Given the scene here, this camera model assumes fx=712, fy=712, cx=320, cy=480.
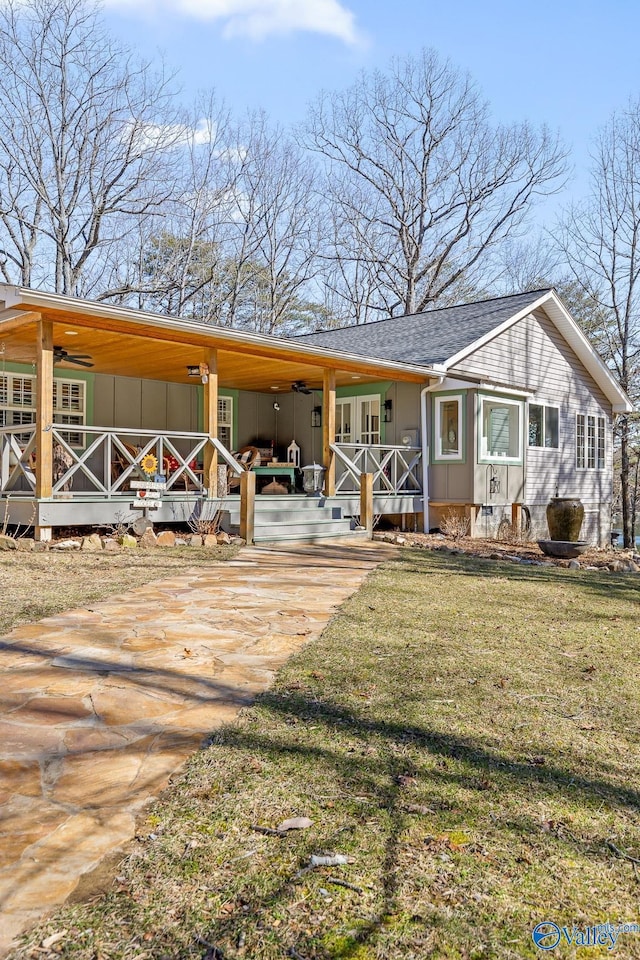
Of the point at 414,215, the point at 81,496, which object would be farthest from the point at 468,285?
the point at 81,496

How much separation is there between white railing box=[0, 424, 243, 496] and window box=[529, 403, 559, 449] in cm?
678

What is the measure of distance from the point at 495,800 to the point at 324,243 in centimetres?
2662

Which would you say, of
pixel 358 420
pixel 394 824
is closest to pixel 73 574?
pixel 394 824

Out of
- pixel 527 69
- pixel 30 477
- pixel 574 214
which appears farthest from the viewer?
pixel 574 214

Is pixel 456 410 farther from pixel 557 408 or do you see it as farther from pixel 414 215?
pixel 414 215

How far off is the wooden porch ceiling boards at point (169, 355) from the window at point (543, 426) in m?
3.33

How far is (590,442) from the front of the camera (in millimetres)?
16781

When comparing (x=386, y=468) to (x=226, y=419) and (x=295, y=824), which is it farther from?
(x=295, y=824)

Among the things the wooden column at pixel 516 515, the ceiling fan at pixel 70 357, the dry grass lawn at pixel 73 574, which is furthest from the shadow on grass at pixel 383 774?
the wooden column at pixel 516 515

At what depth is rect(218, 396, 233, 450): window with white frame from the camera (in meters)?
14.4

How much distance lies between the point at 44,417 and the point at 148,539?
1.90 metres

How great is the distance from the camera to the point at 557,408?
15430 mm

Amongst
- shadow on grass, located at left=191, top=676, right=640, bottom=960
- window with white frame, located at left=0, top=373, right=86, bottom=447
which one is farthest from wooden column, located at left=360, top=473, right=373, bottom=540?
shadow on grass, located at left=191, top=676, right=640, bottom=960

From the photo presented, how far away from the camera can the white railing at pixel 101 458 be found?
8742mm
